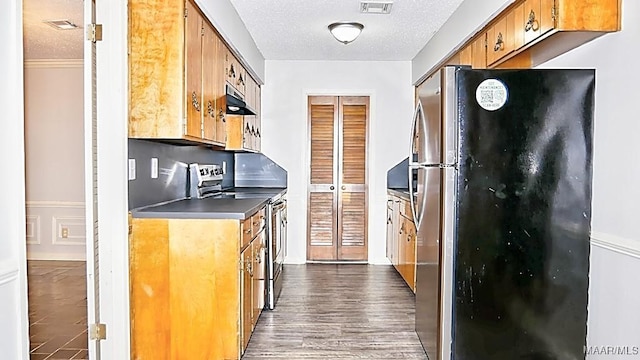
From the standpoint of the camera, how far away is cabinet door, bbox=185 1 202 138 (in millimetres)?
2670

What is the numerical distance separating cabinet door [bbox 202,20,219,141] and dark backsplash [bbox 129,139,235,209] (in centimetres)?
32

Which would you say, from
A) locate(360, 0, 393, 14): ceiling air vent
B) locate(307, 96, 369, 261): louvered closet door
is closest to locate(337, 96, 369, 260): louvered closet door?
locate(307, 96, 369, 261): louvered closet door

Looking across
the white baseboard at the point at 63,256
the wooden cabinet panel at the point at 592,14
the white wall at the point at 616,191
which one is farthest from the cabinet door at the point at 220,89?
the white wall at the point at 616,191

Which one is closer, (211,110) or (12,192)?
(12,192)

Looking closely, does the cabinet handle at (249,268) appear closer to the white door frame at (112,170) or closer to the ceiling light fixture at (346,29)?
the white door frame at (112,170)

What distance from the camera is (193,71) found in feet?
9.07

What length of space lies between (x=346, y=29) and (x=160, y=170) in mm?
2064

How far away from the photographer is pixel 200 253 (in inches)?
102

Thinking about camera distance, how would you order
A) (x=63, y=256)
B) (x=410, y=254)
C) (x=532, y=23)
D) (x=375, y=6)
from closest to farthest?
1. (x=532, y=23)
2. (x=375, y=6)
3. (x=410, y=254)
4. (x=63, y=256)

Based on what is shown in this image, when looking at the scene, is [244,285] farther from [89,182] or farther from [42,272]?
[42,272]

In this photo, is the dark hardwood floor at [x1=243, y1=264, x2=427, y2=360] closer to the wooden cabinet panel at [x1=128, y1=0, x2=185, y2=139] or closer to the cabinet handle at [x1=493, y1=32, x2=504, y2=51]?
the wooden cabinet panel at [x1=128, y1=0, x2=185, y2=139]

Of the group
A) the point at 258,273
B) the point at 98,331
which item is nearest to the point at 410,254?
the point at 258,273

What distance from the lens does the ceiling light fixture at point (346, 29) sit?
4.19 meters

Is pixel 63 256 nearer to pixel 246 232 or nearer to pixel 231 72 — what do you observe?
pixel 231 72
